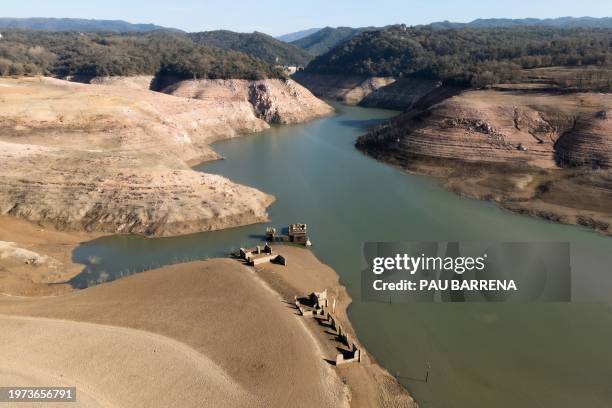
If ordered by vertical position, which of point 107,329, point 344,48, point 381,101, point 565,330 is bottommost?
point 565,330

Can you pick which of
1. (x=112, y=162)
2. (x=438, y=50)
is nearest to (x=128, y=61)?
(x=112, y=162)

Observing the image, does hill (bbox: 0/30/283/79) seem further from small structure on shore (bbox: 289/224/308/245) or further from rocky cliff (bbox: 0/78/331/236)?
small structure on shore (bbox: 289/224/308/245)

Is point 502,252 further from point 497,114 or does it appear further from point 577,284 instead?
point 497,114

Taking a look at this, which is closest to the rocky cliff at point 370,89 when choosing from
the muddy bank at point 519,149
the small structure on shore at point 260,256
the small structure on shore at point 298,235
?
the muddy bank at point 519,149

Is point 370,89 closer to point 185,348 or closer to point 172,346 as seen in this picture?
point 185,348

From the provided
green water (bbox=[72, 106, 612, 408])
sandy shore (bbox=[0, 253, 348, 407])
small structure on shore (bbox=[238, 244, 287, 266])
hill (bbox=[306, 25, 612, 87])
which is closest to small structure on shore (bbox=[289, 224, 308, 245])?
green water (bbox=[72, 106, 612, 408])

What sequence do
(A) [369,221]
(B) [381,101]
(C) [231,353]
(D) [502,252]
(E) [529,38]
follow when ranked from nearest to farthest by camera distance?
(C) [231,353]
(D) [502,252]
(A) [369,221]
(B) [381,101]
(E) [529,38]

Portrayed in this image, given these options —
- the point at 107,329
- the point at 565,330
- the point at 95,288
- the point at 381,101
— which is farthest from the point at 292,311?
the point at 381,101
